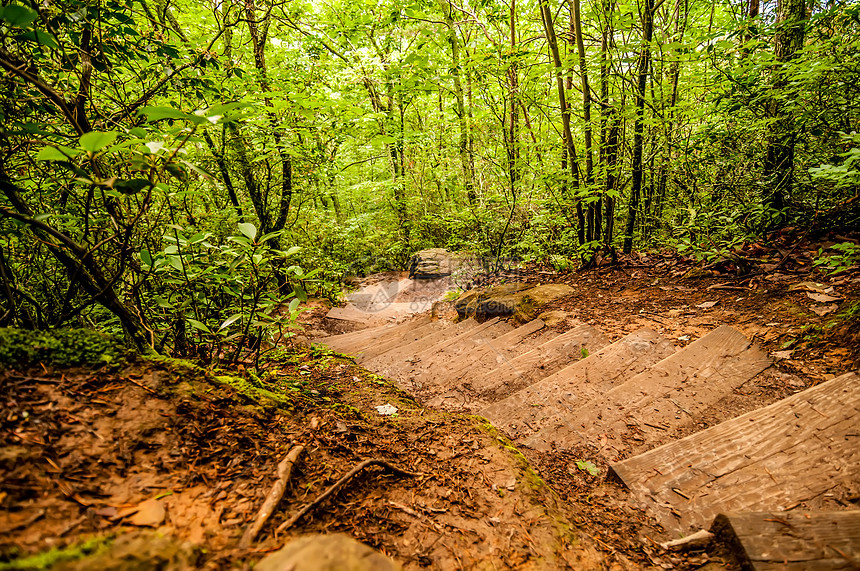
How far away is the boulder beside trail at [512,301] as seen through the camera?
15.3ft

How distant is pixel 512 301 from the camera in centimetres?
482

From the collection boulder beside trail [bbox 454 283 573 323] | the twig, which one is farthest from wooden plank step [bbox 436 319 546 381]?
the twig

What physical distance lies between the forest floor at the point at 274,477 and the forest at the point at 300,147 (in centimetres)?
61

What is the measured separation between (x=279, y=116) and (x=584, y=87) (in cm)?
458

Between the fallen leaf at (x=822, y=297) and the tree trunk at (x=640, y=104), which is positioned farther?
the tree trunk at (x=640, y=104)

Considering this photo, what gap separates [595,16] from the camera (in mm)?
5316

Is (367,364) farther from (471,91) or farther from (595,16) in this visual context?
(471,91)

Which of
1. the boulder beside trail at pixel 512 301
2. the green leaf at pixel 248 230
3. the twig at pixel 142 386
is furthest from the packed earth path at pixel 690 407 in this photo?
the green leaf at pixel 248 230

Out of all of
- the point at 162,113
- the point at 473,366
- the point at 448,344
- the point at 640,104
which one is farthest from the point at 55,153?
the point at 640,104

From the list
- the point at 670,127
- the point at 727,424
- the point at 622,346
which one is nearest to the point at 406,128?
the point at 670,127

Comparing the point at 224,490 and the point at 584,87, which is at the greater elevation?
the point at 584,87

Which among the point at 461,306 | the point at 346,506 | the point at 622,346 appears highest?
the point at 346,506

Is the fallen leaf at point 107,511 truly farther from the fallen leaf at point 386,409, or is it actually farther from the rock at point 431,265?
the rock at point 431,265

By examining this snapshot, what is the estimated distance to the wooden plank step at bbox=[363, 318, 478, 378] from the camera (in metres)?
3.67
